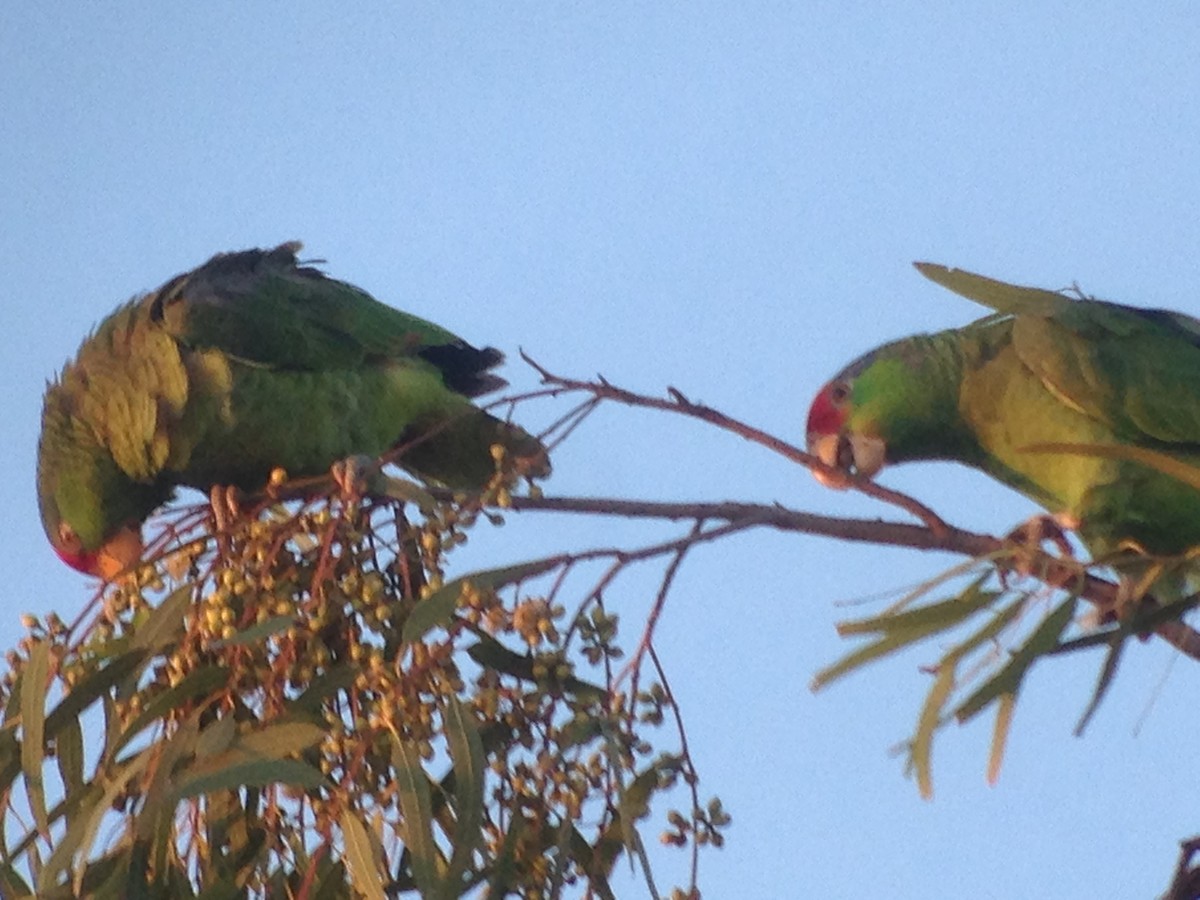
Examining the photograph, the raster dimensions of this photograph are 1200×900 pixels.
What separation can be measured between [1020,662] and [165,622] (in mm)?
965

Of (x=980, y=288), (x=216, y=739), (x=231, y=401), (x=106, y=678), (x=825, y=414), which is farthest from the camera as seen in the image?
(x=825, y=414)

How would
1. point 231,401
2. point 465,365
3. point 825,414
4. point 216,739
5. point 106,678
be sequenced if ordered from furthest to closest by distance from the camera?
point 465,365, point 825,414, point 231,401, point 106,678, point 216,739

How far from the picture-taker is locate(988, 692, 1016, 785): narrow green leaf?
169cm

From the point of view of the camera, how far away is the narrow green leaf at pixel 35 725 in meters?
1.66

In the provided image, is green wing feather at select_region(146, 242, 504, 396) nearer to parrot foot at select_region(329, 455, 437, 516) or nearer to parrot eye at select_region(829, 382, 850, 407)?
parrot eye at select_region(829, 382, 850, 407)

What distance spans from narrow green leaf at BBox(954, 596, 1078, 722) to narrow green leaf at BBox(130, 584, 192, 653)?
0.88m

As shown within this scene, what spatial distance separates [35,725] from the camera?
5.44 feet

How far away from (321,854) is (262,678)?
0.74 ft

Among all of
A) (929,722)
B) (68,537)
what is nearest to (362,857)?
(929,722)

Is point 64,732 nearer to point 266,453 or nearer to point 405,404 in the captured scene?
point 266,453

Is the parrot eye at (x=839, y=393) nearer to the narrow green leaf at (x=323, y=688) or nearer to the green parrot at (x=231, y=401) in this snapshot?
the green parrot at (x=231, y=401)

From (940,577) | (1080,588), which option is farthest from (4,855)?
(1080,588)

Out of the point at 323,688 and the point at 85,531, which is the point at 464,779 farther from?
the point at 85,531

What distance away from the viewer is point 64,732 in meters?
1.78
